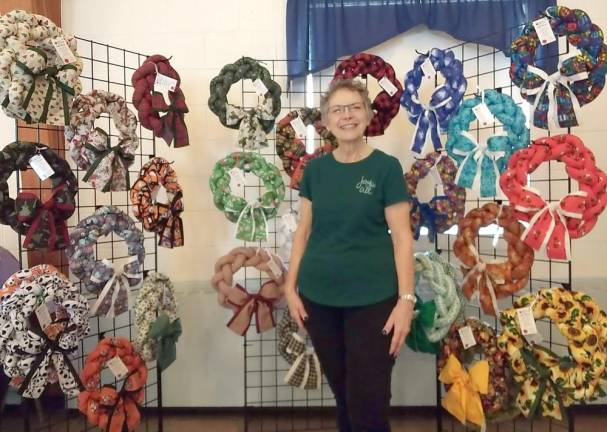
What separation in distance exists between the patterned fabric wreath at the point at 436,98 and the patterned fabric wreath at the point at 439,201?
0.24ft

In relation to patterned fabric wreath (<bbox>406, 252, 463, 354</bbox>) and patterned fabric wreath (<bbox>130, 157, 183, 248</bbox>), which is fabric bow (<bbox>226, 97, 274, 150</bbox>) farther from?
patterned fabric wreath (<bbox>406, 252, 463, 354</bbox>)

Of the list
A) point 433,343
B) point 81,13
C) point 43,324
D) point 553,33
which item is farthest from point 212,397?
point 553,33

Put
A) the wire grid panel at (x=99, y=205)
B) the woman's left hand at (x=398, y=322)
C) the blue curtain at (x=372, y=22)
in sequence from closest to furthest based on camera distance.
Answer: the woman's left hand at (x=398, y=322) < the blue curtain at (x=372, y=22) < the wire grid panel at (x=99, y=205)

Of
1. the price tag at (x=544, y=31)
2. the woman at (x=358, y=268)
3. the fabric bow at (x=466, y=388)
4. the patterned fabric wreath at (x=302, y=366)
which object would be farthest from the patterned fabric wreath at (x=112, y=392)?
the price tag at (x=544, y=31)

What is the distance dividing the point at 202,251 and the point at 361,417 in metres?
1.40

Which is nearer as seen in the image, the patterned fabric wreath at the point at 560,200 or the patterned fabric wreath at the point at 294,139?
the patterned fabric wreath at the point at 560,200

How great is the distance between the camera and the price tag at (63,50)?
6.14ft

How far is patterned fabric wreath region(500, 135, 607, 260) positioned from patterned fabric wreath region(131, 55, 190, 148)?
4.46 ft

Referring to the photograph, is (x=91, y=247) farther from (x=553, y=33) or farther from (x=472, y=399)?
(x=553, y=33)

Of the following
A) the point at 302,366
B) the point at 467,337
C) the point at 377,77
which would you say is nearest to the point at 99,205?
the point at 302,366

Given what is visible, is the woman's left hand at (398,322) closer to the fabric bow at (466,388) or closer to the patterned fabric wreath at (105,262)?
the fabric bow at (466,388)

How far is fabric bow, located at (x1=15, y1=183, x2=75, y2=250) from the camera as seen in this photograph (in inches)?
71.4

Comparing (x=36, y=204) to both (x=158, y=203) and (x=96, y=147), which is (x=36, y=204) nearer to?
(x=96, y=147)

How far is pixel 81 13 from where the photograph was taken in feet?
8.55
